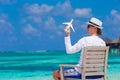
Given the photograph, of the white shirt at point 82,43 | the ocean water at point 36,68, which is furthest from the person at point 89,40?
the ocean water at point 36,68

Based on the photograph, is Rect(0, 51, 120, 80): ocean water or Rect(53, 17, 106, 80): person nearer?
Rect(53, 17, 106, 80): person

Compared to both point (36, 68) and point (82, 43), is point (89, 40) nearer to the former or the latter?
point (82, 43)

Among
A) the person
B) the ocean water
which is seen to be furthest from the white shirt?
the ocean water

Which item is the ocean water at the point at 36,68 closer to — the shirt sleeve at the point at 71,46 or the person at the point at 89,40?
the person at the point at 89,40

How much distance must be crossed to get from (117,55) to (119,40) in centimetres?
1098

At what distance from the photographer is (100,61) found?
629 centimetres

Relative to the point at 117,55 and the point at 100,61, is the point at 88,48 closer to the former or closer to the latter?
the point at 100,61

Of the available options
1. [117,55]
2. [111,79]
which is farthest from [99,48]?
[117,55]

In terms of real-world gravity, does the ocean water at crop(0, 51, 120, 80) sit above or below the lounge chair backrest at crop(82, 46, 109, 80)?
above

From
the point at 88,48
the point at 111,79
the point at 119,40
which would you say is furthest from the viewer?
the point at 119,40

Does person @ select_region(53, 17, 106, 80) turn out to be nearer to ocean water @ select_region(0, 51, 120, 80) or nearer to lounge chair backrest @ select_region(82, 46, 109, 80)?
lounge chair backrest @ select_region(82, 46, 109, 80)

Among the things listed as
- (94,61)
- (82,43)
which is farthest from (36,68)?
(82,43)

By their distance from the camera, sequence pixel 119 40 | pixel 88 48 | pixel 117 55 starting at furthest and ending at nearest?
pixel 117 55, pixel 119 40, pixel 88 48

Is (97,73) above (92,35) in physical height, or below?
below
